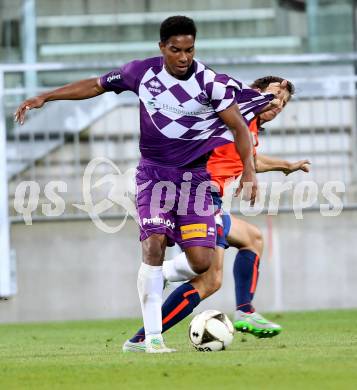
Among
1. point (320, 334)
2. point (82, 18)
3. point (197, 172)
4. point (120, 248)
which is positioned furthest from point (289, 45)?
point (197, 172)

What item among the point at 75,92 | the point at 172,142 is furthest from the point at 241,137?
the point at 75,92

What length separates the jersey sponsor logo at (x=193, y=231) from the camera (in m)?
7.79

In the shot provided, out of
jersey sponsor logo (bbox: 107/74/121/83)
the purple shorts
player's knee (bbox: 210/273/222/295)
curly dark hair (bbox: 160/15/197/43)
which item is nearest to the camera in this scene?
curly dark hair (bbox: 160/15/197/43)

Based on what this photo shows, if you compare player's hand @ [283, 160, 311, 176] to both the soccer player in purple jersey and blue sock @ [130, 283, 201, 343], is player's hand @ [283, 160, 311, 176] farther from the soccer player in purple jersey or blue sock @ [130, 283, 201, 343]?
blue sock @ [130, 283, 201, 343]

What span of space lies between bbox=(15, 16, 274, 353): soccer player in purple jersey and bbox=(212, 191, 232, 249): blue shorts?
0.42 meters

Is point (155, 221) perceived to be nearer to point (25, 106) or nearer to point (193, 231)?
point (193, 231)

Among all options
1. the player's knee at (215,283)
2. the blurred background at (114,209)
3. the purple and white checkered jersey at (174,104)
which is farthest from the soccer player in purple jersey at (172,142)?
the blurred background at (114,209)

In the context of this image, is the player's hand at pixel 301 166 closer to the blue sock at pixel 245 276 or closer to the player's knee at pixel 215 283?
the blue sock at pixel 245 276

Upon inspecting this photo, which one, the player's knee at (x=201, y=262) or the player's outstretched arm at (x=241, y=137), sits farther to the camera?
the player's knee at (x=201, y=262)

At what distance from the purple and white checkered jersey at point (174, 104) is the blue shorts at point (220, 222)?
1.77ft

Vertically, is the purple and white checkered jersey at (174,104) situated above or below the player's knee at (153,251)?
above

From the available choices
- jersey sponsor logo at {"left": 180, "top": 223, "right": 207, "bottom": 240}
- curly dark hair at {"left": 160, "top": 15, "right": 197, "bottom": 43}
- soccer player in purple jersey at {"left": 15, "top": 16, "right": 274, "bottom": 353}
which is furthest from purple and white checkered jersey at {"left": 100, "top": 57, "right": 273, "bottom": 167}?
jersey sponsor logo at {"left": 180, "top": 223, "right": 207, "bottom": 240}

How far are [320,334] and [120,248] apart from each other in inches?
146

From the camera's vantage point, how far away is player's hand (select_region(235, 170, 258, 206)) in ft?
24.6
